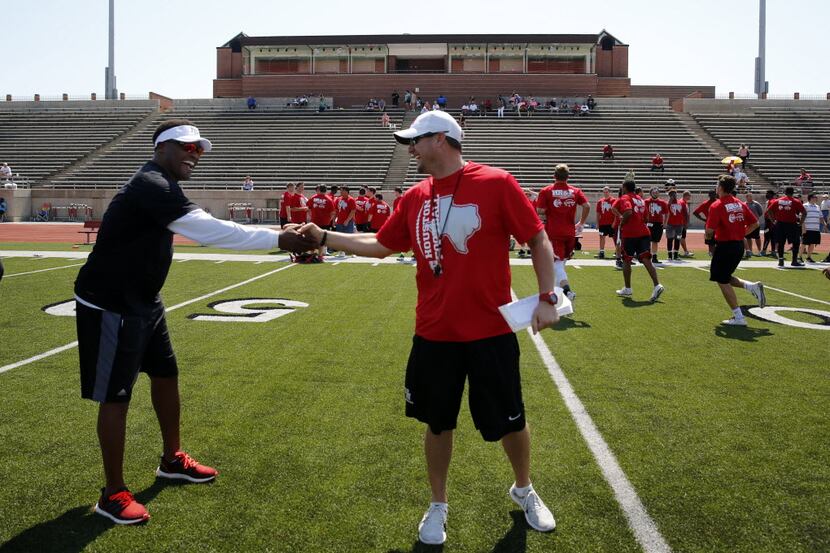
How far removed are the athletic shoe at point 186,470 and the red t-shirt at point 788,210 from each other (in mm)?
16746

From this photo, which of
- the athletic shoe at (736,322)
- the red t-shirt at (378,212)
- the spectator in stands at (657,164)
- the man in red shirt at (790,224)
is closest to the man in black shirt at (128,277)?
the athletic shoe at (736,322)

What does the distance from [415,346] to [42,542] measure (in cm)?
191

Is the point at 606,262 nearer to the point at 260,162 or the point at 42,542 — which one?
the point at 42,542

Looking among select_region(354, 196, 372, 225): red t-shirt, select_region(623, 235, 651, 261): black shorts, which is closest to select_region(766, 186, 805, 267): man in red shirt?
select_region(623, 235, 651, 261): black shorts

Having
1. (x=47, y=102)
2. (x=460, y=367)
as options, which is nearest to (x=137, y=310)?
(x=460, y=367)

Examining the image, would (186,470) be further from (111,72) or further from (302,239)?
(111,72)

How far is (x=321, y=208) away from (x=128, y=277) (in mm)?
14334

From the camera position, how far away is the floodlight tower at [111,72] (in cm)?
4872

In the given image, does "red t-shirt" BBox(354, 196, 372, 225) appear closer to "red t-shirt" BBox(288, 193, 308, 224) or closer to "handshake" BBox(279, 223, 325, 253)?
"red t-shirt" BBox(288, 193, 308, 224)

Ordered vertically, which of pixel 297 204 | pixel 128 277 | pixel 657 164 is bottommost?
pixel 128 277

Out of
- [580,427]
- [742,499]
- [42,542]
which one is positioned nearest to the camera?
[42,542]

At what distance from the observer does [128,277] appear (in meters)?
3.58

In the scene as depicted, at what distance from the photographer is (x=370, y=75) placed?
53281mm

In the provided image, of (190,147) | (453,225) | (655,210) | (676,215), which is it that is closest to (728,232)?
(453,225)
